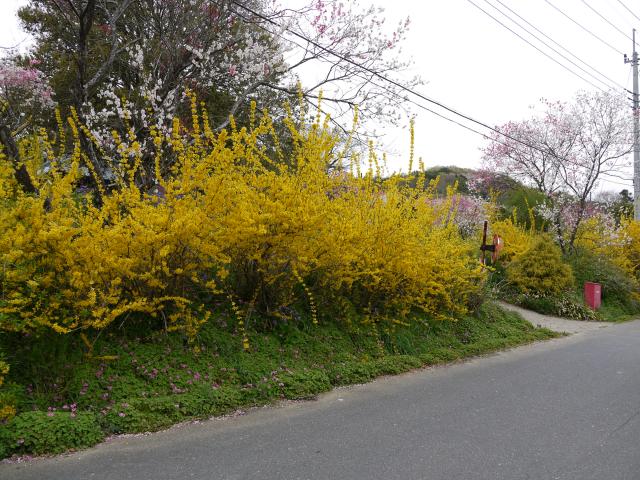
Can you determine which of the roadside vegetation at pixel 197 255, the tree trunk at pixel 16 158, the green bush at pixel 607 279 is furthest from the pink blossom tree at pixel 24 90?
the green bush at pixel 607 279

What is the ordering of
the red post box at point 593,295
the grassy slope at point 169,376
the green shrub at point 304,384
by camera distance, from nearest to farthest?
1. the grassy slope at point 169,376
2. the green shrub at point 304,384
3. the red post box at point 593,295

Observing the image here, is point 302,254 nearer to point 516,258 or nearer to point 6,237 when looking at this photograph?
point 6,237

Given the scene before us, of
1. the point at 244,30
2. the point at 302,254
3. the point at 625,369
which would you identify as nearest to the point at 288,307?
the point at 302,254

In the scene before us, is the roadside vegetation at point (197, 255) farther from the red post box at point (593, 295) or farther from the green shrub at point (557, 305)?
the red post box at point (593, 295)

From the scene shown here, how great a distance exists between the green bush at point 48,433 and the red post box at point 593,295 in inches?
557

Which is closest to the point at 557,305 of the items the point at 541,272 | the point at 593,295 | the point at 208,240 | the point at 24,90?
the point at 541,272

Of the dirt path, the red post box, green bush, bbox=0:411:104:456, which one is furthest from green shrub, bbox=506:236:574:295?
green bush, bbox=0:411:104:456

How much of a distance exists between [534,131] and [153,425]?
18.8 metres

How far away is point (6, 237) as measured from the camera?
160 inches

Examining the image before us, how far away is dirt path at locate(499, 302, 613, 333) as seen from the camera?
11766mm

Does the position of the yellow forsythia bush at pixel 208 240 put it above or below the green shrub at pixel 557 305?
above

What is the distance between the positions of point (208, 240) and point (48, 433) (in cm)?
225

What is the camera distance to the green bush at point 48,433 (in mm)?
3689

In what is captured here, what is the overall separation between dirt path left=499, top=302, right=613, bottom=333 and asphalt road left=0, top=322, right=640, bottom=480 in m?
5.35
